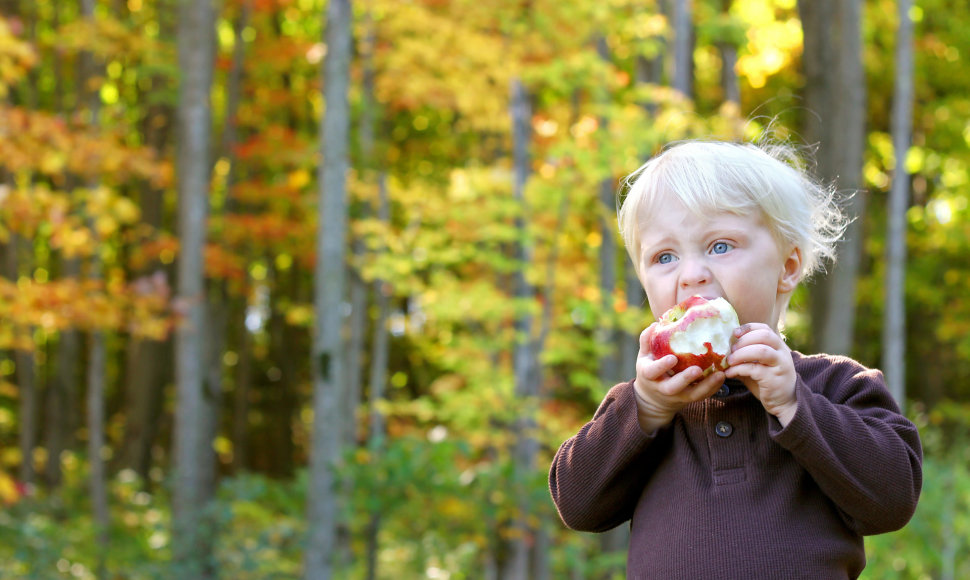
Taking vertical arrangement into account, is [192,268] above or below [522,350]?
above

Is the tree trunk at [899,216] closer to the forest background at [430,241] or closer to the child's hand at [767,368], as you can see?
the forest background at [430,241]

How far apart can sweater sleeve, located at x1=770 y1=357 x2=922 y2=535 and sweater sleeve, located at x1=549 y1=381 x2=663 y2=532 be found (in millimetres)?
247

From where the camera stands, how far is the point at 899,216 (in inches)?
366

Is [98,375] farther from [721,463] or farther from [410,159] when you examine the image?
[721,463]

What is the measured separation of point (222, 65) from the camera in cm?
1384

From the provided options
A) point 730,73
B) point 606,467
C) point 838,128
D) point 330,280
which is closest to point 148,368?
point 330,280

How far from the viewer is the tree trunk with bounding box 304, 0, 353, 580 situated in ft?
25.8

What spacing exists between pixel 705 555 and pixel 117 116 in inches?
383

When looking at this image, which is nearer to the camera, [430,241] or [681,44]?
[681,44]

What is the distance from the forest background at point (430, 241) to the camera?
7.54 meters

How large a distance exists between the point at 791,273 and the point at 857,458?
14.2 inches

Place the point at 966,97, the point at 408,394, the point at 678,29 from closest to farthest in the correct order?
the point at 678,29, the point at 966,97, the point at 408,394

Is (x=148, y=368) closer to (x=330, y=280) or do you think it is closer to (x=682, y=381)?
(x=330, y=280)

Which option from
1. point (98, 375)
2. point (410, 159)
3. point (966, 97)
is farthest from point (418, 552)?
point (966, 97)
